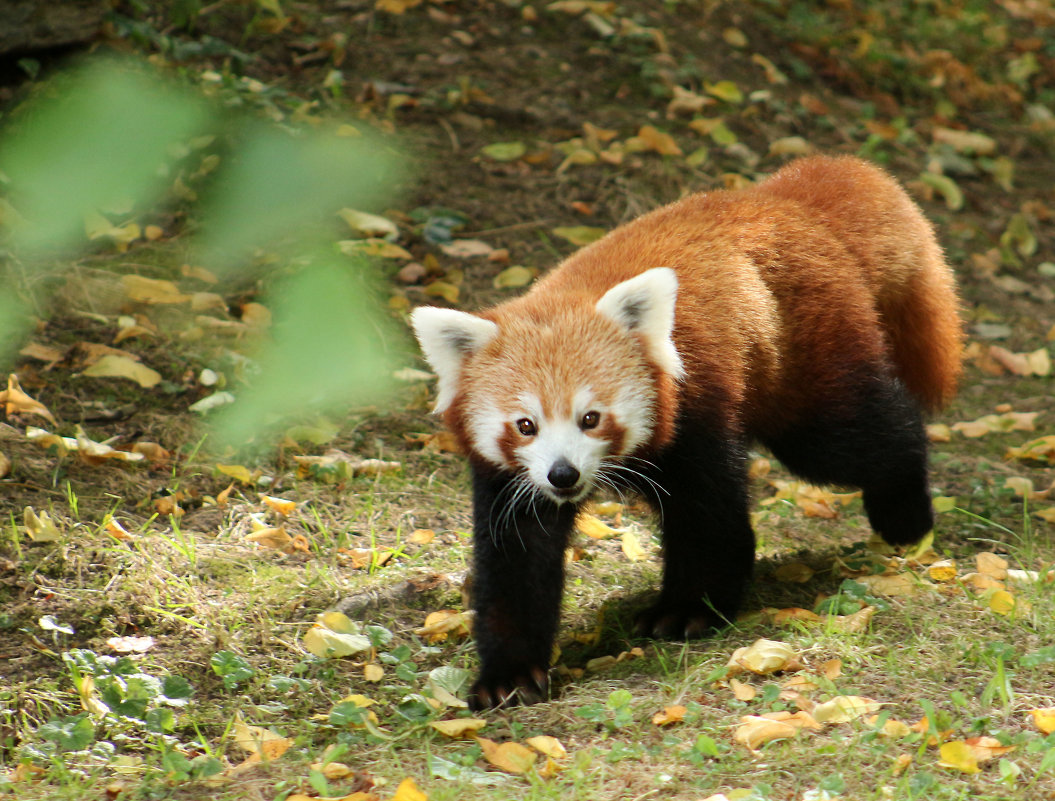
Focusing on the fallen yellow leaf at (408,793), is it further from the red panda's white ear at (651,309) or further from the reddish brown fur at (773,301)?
the red panda's white ear at (651,309)

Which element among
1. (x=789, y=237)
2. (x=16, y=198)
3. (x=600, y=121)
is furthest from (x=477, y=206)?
(x=789, y=237)

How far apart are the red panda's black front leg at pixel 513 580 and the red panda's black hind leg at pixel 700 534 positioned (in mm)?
327

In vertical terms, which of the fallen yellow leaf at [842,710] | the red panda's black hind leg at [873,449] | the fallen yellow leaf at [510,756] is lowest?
the fallen yellow leaf at [510,756]

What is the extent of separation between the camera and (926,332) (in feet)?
13.0

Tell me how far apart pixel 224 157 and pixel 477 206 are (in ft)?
4.41

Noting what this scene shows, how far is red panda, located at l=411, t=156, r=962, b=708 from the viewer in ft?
9.89

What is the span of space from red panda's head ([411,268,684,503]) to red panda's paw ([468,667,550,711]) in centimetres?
53

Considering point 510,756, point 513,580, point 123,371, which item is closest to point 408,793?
point 510,756

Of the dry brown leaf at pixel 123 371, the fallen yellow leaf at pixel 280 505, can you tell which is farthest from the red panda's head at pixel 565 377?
the dry brown leaf at pixel 123 371

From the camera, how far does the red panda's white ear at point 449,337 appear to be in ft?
10.1

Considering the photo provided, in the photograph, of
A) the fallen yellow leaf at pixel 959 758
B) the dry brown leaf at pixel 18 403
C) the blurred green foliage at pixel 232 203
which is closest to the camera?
the fallen yellow leaf at pixel 959 758

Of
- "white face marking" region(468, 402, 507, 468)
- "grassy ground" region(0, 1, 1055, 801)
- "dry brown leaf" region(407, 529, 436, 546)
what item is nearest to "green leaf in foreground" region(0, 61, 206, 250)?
"grassy ground" region(0, 1, 1055, 801)

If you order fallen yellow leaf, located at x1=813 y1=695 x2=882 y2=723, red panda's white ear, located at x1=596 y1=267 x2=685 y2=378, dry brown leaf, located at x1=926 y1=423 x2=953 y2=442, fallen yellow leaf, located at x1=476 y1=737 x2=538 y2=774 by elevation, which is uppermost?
red panda's white ear, located at x1=596 y1=267 x2=685 y2=378

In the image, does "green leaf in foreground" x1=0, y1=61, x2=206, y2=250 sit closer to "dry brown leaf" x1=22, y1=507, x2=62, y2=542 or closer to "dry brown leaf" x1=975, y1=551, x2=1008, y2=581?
"dry brown leaf" x1=22, y1=507, x2=62, y2=542
